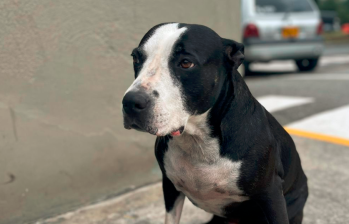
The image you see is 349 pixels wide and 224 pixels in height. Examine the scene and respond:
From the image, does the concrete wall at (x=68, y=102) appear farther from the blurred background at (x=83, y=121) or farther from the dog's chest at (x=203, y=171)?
the dog's chest at (x=203, y=171)

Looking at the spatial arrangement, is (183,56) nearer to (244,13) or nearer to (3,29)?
(3,29)

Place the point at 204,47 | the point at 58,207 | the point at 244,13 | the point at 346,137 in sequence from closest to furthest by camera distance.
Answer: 1. the point at 204,47
2. the point at 58,207
3. the point at 346,137
4. the point at 244,13

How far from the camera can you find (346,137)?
14.2 feet

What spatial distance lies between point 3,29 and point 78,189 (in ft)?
4.01

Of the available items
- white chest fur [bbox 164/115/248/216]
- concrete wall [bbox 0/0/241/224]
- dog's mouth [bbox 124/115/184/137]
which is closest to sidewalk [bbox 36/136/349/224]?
concrete wall [bbox 0/0/241/224]

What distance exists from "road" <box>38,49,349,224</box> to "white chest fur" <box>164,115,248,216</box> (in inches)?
30.5

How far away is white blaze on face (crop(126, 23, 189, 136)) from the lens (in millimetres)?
1754

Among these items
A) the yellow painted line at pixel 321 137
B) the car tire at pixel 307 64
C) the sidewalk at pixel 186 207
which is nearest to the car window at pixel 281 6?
the car tire at pixel 307 64

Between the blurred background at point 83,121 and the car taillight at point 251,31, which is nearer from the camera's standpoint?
the blurred background at point 83,121

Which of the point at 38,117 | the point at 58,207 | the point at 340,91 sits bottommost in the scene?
the point at 340,91

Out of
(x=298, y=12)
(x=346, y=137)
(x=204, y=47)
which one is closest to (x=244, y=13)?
(x=298, y=12)

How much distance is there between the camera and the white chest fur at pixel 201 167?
200 cm

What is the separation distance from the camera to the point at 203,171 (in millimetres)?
2041

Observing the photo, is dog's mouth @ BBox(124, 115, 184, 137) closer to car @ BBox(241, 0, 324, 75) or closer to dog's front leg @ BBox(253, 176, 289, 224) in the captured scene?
dog's front leg @ BBox(253, 176, 289, 224)
